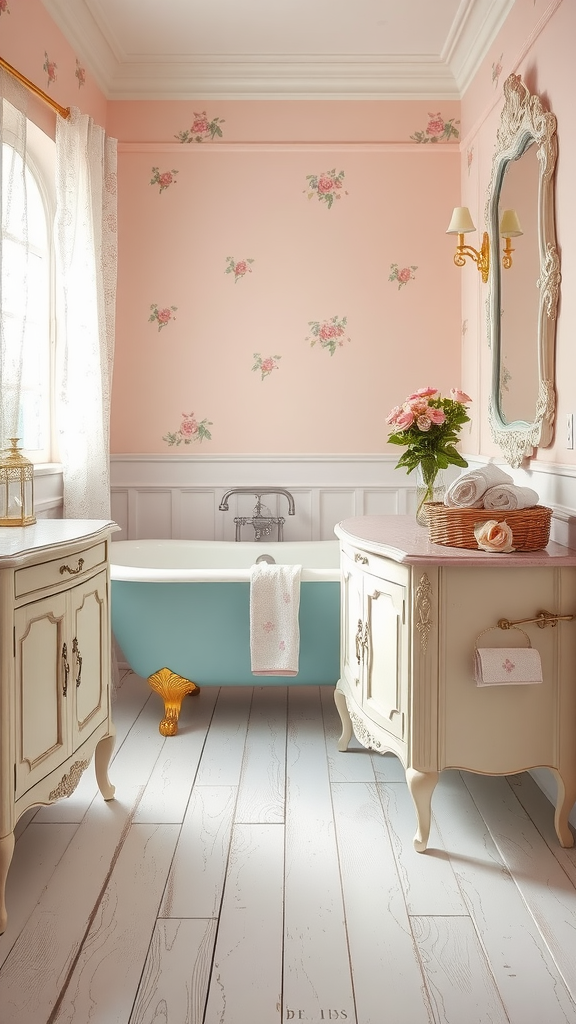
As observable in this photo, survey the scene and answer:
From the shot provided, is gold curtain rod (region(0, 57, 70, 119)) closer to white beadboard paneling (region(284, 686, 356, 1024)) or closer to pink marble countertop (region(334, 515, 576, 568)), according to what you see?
pink marble countertop (region(334, 515, 576, 568))

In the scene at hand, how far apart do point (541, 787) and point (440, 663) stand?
2.50ft

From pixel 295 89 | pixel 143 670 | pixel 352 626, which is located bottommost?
pixel 143 670

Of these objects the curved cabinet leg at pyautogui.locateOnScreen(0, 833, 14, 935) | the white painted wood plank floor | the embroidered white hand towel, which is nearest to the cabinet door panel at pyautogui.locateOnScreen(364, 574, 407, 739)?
the embroidered white hand towel

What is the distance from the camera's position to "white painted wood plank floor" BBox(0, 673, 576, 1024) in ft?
5.08

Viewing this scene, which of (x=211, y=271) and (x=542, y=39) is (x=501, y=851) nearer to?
(x=542, y=39)

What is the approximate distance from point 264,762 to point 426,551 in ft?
3.49

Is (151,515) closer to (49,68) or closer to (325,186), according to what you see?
(325,186)

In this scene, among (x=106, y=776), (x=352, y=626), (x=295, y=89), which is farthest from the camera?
(x=295, y=89)

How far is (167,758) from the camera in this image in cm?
278

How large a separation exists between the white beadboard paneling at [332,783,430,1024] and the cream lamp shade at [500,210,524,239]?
78.4 inches

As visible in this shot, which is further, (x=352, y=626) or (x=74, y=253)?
(x=74, y=253)

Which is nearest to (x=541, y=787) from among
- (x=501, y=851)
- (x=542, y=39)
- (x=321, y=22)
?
(x=501, y=851)

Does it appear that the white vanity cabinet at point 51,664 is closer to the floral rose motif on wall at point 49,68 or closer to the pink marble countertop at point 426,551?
the pink marble countertop at point 426,551

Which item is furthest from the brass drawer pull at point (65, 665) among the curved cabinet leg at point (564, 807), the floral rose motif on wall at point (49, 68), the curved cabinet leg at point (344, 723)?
the floral rose motif on wall at point (49, 68)
